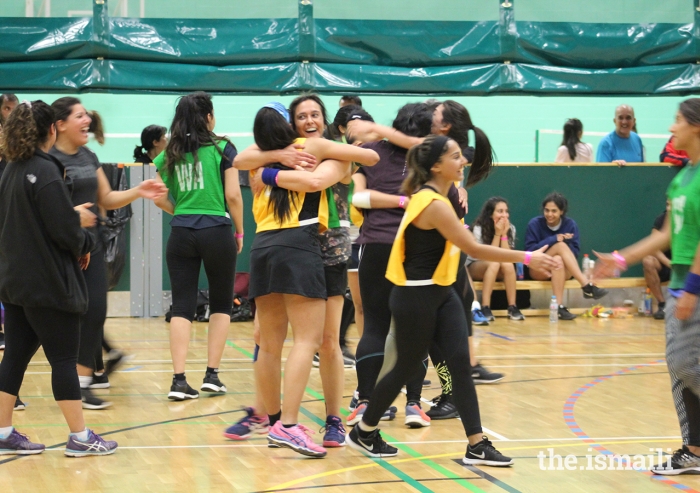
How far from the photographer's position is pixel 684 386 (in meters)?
4.45

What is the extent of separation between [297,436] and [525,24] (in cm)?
968

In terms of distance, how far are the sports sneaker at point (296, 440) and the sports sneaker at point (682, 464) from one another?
1.70 m

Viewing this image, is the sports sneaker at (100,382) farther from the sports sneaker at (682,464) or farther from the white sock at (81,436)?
the sports sneaker at (682,464)

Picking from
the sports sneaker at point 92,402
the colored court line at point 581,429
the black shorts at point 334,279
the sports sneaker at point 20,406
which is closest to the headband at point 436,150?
the black shorts at point 334,279

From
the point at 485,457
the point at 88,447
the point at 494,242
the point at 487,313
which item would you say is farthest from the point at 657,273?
the point at 88,447

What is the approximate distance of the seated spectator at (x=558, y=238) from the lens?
427 inches

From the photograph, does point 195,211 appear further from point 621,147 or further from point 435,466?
point 621,147

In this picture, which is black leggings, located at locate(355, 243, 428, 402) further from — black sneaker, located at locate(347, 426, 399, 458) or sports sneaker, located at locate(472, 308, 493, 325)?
sports sneaker, located at locate(472, 308, 493, 325)

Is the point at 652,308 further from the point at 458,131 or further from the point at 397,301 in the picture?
the point at 397,301

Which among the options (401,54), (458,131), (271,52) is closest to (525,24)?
(401,54)

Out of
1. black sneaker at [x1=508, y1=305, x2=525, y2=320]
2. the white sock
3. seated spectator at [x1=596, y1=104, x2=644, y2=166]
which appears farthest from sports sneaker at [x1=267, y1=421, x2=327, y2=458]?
seated spectator at [x1=596, y1=104, x2=644, y2=166]

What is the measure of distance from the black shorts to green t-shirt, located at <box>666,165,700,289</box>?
173 cm

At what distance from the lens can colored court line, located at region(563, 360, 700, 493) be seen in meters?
4.39

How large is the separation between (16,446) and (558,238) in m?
7.54
